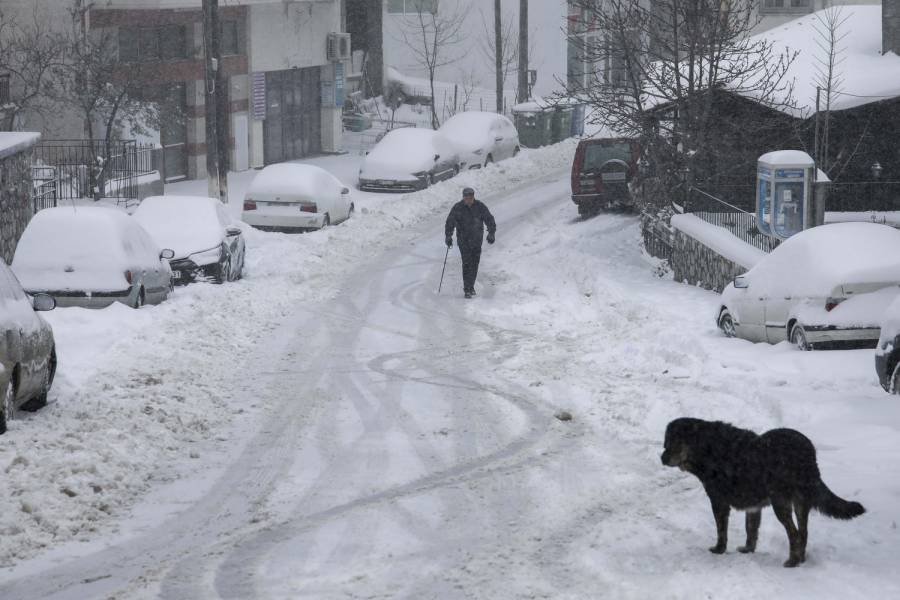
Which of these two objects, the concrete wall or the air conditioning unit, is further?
the air conditioning unit

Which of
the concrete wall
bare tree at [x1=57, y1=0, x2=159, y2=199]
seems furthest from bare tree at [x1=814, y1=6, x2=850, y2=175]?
bare tree at [x1=57, y1=0, x2=159, y2=199]

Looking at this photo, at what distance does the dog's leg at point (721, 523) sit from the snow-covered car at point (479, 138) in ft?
96.4

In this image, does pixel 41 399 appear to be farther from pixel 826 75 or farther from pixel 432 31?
pixel 432 31

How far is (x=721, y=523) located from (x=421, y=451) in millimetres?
4041

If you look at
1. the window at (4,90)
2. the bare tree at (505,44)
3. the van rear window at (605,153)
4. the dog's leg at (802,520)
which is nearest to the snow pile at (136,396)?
the dog's leg at (802,520)

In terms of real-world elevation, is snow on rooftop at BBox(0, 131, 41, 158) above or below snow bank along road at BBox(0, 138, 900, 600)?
above

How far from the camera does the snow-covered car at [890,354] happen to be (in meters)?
12.0

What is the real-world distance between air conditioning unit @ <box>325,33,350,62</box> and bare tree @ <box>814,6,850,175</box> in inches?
732

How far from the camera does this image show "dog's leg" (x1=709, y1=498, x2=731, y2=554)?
804cm

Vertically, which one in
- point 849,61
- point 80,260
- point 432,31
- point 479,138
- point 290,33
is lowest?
point 80,260

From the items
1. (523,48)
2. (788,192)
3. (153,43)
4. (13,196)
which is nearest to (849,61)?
(788,192)

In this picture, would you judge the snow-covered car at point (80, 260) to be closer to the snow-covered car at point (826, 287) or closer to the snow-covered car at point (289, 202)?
the snow-covered car at point (826, 287)

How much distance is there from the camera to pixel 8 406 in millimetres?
11422

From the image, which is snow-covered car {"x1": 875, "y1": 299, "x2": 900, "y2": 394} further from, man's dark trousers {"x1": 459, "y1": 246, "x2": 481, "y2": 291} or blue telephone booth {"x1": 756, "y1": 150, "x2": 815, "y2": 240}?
man's dark trousers {"x1": 459, "y1": 246, "x2": 481, "y2": 291}
